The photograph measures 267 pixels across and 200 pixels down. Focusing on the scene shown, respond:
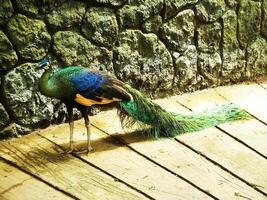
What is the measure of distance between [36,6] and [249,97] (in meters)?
1.75

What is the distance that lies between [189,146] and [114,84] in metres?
0.61

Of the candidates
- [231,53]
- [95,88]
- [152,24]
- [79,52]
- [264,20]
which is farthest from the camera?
[264,20]

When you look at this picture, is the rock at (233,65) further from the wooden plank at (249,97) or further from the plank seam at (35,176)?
the plank seam at (35,176)

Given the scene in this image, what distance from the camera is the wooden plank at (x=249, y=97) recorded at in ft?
13.6

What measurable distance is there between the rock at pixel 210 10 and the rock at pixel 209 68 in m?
0.27

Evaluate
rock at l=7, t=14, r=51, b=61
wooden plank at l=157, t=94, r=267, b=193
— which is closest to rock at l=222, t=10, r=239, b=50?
wooden plank at l=157, t=94, r=267, b=193

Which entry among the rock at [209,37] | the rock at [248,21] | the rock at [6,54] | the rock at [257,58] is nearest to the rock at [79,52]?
the rock at [6,54]

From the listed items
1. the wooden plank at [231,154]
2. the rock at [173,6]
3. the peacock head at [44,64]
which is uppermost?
the rock at [173,6]

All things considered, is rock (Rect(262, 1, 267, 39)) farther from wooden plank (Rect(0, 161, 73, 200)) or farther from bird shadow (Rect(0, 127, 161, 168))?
wooden plank (Rect(0, 161, 73, 200))

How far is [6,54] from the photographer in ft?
11.3

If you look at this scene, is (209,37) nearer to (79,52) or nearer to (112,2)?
(112,2)

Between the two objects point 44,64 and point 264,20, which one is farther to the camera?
point 264,20

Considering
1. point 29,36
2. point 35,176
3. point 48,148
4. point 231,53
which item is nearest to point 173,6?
point 231,53

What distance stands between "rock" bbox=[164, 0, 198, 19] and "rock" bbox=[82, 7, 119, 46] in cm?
42
